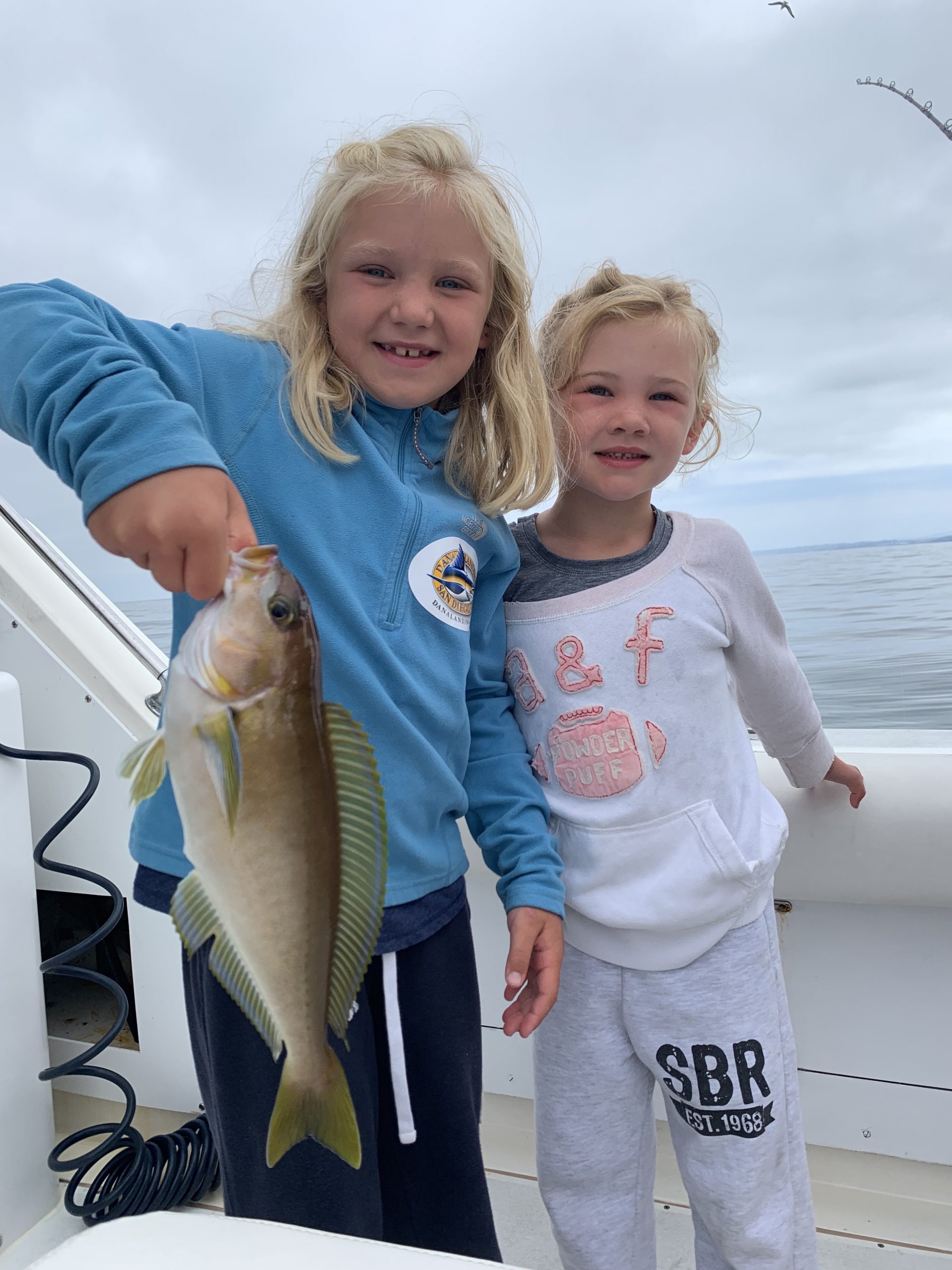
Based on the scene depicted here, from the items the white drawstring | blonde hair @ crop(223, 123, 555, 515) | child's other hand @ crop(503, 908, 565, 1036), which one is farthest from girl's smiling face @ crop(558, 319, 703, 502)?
the white drawstring

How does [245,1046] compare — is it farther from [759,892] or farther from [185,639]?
[759,892]

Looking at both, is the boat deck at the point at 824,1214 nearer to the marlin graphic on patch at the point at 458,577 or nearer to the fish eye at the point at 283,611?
the marlin graphic on patch at the point at 458,577

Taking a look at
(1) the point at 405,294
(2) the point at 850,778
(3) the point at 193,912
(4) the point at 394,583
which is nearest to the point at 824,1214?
(2) the point at 850,778

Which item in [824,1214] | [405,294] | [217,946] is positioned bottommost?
[824,1214]

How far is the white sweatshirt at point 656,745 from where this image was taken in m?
1.22

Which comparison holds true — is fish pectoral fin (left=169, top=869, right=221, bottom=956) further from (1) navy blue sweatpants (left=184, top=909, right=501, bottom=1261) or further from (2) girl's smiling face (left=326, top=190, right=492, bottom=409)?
(2) girl's smiling face (left=326, top=190, right=492, bottom=409)

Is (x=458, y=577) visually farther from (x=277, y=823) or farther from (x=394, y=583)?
(x=277, y=823)

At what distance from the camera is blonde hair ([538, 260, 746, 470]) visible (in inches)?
51.6

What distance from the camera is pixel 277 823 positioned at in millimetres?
564

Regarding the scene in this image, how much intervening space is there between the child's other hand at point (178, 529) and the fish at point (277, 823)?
0.8 inches

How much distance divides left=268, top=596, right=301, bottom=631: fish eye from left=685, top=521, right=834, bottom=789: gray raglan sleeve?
86cm

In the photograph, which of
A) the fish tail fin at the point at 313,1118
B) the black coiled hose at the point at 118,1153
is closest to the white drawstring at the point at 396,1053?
the fish tail fin at the point at 313,1118

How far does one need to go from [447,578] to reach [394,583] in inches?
3.4

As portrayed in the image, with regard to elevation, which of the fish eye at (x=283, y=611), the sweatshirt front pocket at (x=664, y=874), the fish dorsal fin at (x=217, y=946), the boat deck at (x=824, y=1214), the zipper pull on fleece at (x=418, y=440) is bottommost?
the boat deck at (x=824, y=1214)
